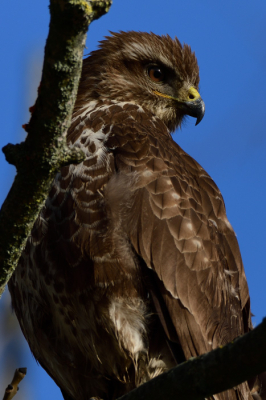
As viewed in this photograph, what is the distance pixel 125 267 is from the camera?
3.42 meters

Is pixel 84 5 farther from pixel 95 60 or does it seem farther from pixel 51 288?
pixel 95 60

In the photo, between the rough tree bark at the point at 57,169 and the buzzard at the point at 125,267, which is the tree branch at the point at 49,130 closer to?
the rough tree bark at the point at 57,169

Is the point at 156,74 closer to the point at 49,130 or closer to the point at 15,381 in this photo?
the point at 49,130

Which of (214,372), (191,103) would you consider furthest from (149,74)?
(214,372)

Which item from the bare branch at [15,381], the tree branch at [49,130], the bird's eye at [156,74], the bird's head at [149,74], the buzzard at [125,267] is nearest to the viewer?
the tree branch at [49,130]

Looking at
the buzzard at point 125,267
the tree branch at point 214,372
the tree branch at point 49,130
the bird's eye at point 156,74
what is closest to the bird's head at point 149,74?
the bird's eye at point 156,74

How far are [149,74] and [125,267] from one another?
2103 millimetres

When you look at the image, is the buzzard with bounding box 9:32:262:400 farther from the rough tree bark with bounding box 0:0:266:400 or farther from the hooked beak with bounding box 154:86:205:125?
the rough tree bark with bounding box 0:0:266:400

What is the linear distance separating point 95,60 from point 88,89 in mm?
359

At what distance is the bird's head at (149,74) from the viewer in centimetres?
475

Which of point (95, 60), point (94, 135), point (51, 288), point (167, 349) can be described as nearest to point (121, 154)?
point (94, 135)

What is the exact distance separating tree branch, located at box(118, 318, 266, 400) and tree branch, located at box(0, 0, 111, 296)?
0.75 meters

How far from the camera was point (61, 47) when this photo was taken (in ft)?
6.92

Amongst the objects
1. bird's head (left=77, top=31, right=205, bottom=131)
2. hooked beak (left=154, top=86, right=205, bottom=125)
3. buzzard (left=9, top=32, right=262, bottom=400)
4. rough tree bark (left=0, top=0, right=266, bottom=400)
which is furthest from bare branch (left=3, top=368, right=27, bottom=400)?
hooked beak (left=154, top=86, right=205, bottom=125)
